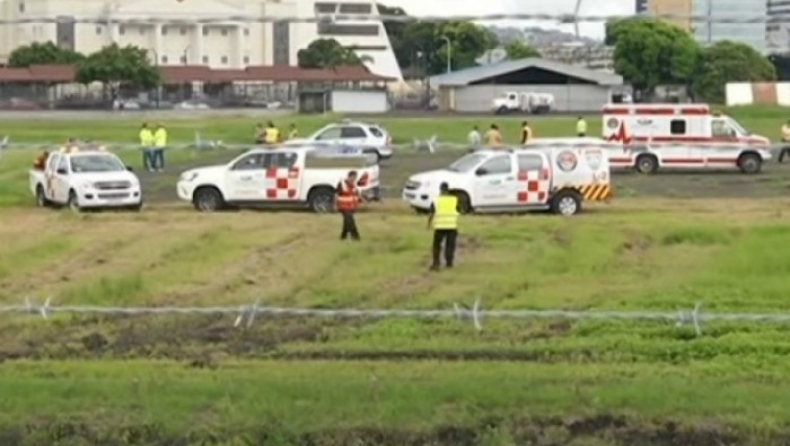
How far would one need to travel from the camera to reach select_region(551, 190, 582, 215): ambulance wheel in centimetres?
3694

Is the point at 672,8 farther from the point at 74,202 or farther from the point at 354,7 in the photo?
the point at 74,202

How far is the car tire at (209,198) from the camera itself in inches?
1512

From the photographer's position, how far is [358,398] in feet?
43.4

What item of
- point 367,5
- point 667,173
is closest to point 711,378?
point 367,5

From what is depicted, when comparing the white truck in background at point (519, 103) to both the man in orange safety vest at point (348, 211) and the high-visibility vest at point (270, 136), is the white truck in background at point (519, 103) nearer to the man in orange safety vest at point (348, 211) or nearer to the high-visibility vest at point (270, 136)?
the high-visibility vest at point (270, 136)

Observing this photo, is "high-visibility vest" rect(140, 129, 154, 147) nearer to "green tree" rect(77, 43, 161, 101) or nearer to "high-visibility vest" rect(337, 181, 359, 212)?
"green tree" rect(77, 43, 161, 101)

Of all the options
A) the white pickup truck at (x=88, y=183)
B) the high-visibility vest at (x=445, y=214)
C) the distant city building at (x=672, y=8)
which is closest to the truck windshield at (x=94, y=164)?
the white pickup truck at (x=88, y=183)

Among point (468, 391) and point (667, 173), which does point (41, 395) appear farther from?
point (667, 173)

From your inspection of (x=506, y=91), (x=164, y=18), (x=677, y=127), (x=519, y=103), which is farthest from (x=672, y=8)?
(x=506, y=91)

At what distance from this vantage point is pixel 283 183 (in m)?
38.0

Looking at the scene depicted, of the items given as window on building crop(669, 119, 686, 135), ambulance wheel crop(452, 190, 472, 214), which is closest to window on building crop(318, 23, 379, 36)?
ambulance wheel crop(452, 190, 472, 214)

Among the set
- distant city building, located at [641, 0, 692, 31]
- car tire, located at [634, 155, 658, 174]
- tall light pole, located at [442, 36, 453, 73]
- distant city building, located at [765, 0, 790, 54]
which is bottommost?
car tire, located at [634, 155, 658, 174]

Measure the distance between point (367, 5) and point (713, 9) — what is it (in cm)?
459

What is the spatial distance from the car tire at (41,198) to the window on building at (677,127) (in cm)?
2251
